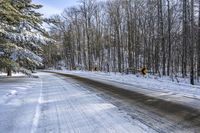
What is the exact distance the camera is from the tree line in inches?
1292

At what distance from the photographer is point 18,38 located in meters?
19.8

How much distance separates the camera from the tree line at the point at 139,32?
108 feet

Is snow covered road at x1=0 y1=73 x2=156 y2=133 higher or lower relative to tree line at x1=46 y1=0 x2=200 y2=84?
lower

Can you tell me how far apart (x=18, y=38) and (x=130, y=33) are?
78.4ft

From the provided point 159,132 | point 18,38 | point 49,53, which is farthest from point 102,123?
point 49,53

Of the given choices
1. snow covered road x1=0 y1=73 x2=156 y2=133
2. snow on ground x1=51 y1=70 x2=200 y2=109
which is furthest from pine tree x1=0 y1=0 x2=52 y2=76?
snow covered road x1=0 y1=73 x2=156 y2=133

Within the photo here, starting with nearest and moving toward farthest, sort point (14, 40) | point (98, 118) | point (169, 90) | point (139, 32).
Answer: point (98, 118)
point (169, 90)
point (14, 40)
point (139, 32)

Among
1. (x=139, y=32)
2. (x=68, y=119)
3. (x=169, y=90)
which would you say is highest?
(x=139, y=32)

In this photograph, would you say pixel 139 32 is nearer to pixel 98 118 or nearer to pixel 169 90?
pixel 169 90

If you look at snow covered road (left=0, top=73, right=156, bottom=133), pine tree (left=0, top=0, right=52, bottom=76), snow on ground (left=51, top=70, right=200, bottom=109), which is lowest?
snow covered road (left=0, top=73, right=156, bottom=133)

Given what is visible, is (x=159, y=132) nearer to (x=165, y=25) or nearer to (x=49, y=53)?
(x=165, y=25)

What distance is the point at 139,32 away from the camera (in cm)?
4544

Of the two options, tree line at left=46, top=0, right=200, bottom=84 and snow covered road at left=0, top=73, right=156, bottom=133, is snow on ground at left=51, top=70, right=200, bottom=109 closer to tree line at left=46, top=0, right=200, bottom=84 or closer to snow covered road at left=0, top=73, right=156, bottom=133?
snow covered road at left=0, top=73, right=156, bottom=133

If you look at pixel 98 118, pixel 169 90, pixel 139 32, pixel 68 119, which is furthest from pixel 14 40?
pixel 139 32
